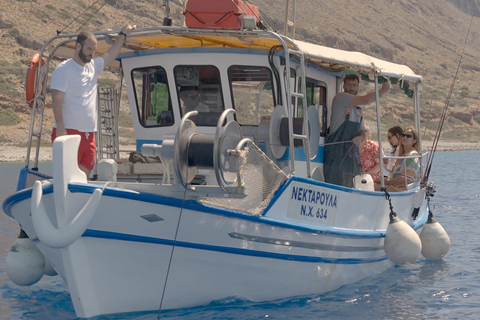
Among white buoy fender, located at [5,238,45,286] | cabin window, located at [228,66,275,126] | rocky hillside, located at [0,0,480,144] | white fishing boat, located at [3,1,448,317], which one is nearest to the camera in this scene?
white fishing boat, located at [3,1,448,317]

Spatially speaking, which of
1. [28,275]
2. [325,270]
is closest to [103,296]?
[28,275]

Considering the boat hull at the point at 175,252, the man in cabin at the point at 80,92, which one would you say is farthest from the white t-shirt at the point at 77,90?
the boat hull at the point at 175,252

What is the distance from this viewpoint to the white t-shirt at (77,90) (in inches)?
283

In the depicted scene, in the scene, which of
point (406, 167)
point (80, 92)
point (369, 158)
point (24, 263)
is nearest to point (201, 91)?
point (80, 92)

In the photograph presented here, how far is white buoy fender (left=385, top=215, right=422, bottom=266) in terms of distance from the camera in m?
9.06

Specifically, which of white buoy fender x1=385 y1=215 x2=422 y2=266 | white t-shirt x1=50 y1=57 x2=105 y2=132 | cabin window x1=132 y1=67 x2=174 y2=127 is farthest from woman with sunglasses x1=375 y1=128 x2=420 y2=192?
white t-shirt x1=50 y1=57 x2=105 y2=132

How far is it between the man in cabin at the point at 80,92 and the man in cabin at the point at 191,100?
5.01 ft

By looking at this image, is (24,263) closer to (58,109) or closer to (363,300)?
(58,109)

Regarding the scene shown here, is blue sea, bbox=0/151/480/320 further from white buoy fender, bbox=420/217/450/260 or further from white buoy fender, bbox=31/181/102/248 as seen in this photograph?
white buoy fender, bbox=31/181/102/248

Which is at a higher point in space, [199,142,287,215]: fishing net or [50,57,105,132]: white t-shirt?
[50,57,105,132]: white t-shirt

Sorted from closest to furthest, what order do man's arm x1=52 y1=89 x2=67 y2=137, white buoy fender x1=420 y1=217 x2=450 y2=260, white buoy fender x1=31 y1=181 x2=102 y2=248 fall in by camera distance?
white buoy fender x1=31 y1=181 x2=102 y2=248
man's arm x1=52 y1=89 x2=67 y2=137
white buoy fender x1=420 y1=217 x2=450 y2=260

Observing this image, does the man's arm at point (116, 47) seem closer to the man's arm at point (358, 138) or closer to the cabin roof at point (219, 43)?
the cabin roof at point (219, 43)

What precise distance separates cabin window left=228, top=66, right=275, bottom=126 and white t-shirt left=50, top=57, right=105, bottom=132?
6.28ft

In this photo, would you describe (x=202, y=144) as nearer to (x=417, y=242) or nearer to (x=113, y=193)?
(x=113, y=193)
